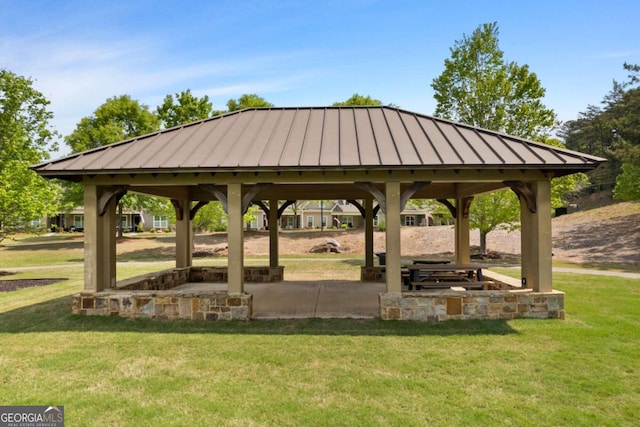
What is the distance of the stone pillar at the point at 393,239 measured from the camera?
7785 millimetres

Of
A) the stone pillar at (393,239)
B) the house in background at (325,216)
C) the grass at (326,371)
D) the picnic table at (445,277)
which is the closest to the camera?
the grass at (326,371)

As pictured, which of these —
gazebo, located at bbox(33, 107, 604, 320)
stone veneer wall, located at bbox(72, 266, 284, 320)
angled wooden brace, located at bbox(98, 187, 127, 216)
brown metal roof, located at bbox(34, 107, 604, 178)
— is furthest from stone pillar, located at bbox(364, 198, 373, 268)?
angled wooden brace, located at bbox(98, 187, 127, 216)

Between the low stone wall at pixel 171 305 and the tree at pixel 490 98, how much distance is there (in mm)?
14831

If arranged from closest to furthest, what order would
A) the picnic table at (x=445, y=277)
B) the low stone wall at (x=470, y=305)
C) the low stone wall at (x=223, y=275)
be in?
the low stone wall at (x=470, y=305)
the picnic table at (x=445, y=277)
the low stone wall at (x=223, y=275)

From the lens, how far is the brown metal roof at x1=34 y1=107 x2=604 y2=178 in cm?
738

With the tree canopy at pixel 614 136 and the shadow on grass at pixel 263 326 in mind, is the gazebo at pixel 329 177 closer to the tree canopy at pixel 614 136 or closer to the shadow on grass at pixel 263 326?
the shadow on grass at pixel 263 326

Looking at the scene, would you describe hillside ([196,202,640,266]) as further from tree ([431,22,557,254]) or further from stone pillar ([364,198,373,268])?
stone pillar ([364,198,373,268])

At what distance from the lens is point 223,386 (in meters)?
4.73

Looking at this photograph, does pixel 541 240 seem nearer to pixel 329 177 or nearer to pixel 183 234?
Result: pixel 329 177

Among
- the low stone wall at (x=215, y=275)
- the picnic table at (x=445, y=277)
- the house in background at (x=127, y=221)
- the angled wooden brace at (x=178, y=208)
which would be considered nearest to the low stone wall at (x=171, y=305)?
the low stone wall at (x=215, y=275)

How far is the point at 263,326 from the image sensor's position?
7367 millimetres

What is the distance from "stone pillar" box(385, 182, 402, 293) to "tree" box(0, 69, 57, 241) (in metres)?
12.9

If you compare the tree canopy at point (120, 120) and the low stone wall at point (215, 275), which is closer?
the low stone wall at point (215, 275)

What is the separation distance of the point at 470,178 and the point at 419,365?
3.96 meters
